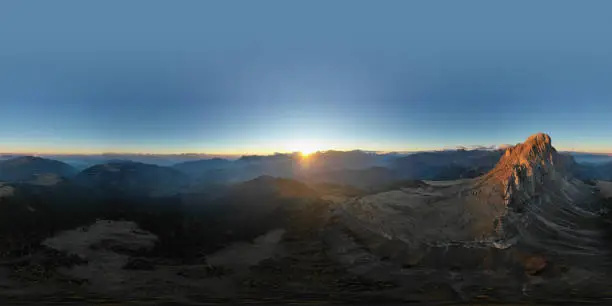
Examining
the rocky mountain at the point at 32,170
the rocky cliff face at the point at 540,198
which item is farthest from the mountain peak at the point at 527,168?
the rocky mountain at the point at 32,170

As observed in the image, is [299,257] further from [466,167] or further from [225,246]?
[466,167]

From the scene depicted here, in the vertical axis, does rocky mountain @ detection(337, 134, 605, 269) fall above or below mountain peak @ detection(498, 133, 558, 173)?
below

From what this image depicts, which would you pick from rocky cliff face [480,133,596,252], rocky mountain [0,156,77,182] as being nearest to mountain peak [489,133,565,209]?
rocky cliff face [480,133,596,252]

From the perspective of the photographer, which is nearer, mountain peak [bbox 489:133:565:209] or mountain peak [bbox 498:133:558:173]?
mountain peak [bbox 498:133:558:173]

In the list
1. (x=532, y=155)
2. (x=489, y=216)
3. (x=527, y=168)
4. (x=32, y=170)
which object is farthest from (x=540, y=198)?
(x=32, y=170)

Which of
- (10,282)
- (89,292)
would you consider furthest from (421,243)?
(10,282)

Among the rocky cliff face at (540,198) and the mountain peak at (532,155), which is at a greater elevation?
the mountain peak at (532,155)

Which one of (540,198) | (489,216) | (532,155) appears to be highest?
(532,155)

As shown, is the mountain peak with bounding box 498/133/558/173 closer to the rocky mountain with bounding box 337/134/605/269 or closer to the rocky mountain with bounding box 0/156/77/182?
the rocky mountain with bounding box 337/134/605/269

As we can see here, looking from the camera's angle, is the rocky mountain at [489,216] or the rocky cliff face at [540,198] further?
the rocky cliff face at [540,198]

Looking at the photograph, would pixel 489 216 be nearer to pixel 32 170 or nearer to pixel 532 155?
pixel 532 155

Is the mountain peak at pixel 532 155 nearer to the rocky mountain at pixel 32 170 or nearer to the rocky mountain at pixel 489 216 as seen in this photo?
the rocky mountain at pixel 489 216
